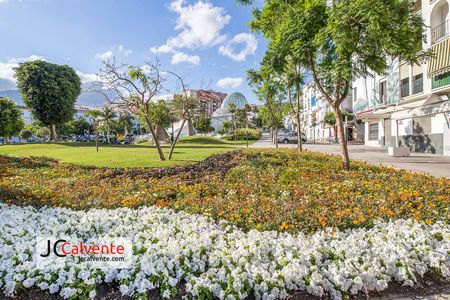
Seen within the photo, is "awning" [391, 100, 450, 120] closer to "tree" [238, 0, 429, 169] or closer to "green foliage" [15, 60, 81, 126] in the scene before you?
"tree" [238, 0, 429, 169]

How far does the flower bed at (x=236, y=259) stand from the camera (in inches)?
117

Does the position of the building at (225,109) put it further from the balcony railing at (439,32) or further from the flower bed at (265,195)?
the flower bed at (265,195)

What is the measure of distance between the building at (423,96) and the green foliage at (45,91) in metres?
41.8

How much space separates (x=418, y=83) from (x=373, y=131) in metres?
11.3

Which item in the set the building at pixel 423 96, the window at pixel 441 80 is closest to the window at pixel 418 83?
the building at pixel 423 96

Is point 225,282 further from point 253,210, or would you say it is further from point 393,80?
point 393,80

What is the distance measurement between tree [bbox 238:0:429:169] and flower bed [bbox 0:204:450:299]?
5.08 metres

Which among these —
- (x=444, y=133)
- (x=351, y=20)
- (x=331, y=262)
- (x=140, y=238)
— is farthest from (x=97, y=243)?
(x=444, y=133)

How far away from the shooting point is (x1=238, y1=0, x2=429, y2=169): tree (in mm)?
7312

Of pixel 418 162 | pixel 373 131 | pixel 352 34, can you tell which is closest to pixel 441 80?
pixel 418 162

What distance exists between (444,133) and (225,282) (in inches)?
875

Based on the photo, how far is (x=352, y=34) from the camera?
7547 millimetres

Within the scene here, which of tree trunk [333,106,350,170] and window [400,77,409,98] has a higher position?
window [400,77,409,98]

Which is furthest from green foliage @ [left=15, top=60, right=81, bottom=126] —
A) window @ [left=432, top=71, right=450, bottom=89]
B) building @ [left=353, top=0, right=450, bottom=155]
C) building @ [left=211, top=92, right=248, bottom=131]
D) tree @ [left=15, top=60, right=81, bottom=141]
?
building @ [left=211, top=92, right=248, bottom=131]
